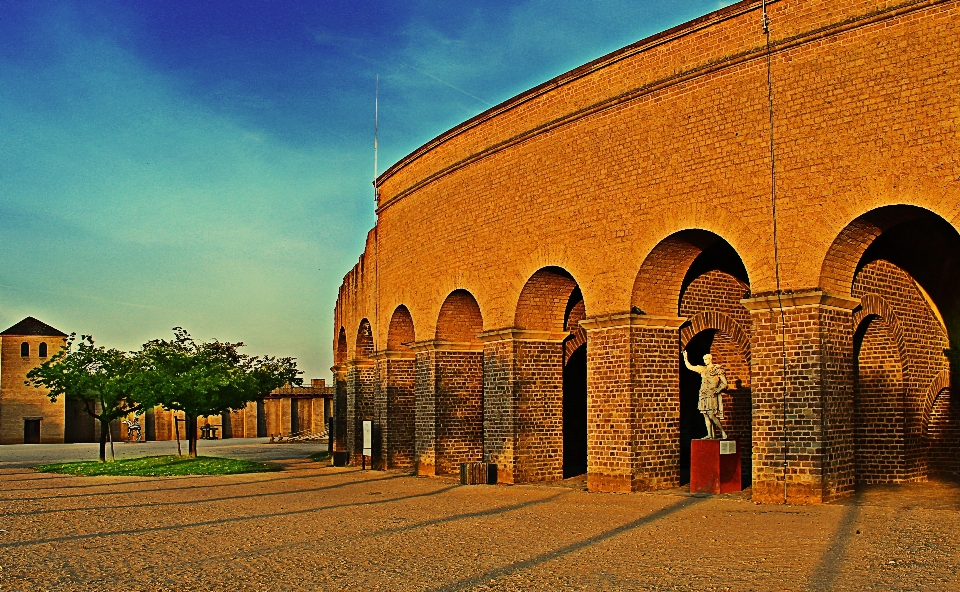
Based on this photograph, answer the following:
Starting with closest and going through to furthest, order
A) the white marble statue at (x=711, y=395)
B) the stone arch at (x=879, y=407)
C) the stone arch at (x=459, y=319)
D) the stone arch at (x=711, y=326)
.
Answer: the stone arch at (x=879, y=407)
the white marble statue at (x=711, y=395)
the stone arch at (x=711, y=326)
the stone arch at (x=459, y=319)

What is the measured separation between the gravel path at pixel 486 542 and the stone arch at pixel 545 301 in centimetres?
348

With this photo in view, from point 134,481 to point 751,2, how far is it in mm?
16581

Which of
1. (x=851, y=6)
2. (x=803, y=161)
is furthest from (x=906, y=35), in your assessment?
(x=803, y=161)

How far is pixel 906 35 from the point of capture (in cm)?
1166

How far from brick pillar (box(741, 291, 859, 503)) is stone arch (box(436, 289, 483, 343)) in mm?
8179

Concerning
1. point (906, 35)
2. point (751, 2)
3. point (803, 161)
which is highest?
point (751, 2)

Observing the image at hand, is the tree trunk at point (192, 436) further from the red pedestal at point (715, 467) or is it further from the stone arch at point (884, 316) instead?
the stone arch at point (884, 316)

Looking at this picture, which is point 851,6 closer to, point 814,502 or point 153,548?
point 814,502

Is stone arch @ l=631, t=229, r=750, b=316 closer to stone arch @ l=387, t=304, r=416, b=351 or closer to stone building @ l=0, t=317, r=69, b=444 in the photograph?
stone arch @ l=387, t=304, r=416, b=351

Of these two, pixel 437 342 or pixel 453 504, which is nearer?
pixel 453 504

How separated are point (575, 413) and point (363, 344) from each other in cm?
837

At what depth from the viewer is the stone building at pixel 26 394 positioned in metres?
55.8

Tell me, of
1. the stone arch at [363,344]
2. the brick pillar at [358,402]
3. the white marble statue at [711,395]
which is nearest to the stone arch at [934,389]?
the white marble statue at [711,395]

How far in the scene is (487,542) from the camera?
32.8ft
